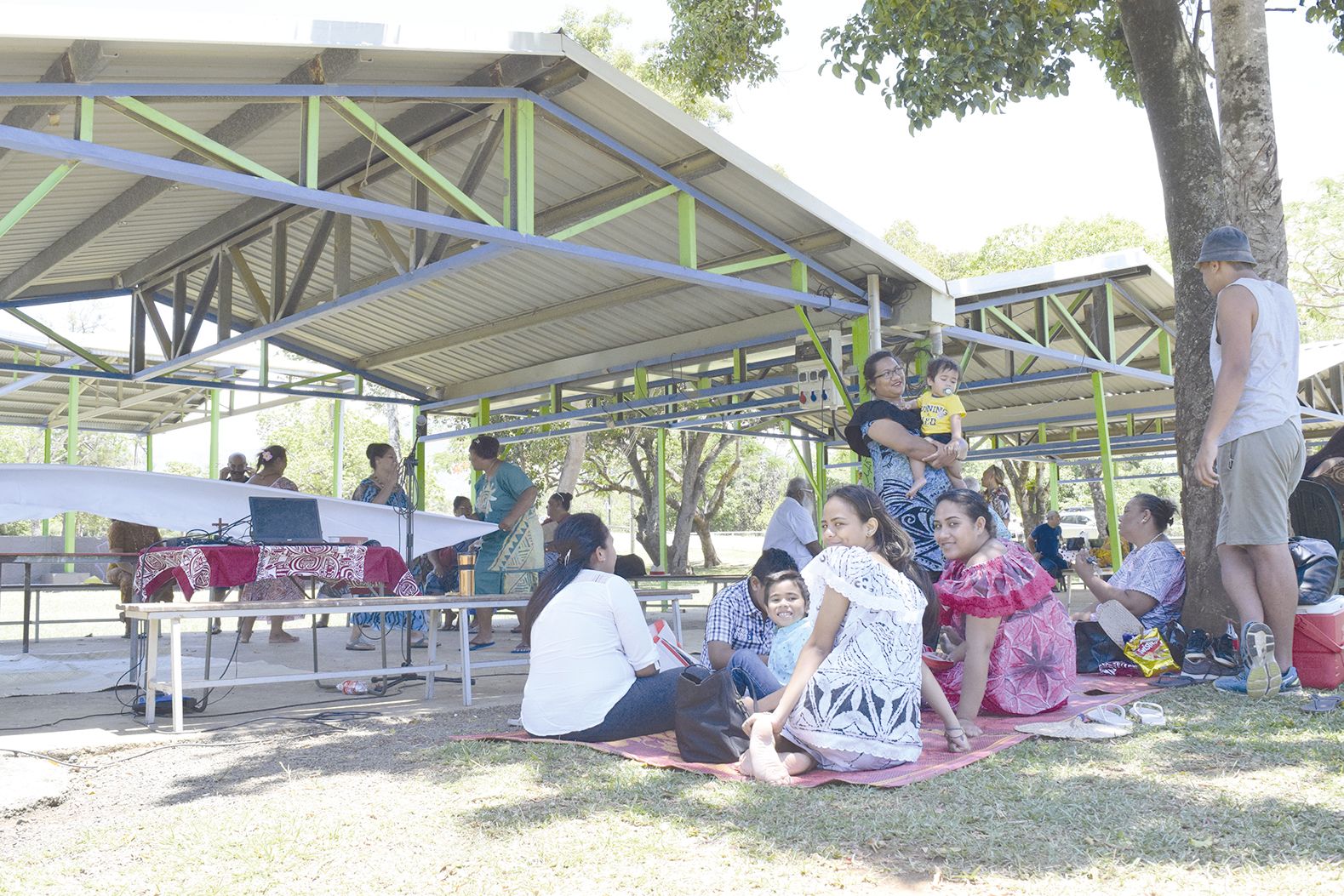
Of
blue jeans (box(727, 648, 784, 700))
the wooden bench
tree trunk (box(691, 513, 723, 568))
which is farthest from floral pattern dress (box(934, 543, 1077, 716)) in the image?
tree trunk (box(691, 513, 723, 568))

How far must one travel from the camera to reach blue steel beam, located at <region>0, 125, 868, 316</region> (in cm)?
450

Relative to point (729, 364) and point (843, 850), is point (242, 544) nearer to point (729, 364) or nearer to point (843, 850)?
point (843, 850)

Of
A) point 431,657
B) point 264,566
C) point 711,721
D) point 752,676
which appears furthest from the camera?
point 431,657

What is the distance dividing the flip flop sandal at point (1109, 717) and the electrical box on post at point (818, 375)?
5.05 meters

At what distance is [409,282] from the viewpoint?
271 inches

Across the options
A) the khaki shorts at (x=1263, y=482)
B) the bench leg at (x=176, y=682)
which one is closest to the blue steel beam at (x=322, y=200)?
the bench leg at (x=176, y=682)

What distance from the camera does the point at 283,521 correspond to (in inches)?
221

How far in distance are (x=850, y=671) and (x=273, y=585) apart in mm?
4361

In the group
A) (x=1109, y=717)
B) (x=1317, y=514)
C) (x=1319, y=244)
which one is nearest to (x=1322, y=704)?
(x=1109, y=717)

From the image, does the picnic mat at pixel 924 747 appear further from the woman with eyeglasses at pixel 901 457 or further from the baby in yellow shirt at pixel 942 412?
the baby in yellow shirt at pixel 942 412

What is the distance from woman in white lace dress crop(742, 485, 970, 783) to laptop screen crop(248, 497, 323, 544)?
296cm

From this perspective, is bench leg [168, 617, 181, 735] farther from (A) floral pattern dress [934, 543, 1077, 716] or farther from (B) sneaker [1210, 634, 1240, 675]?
(B) sneaker [1210, 634, 1240, 675]

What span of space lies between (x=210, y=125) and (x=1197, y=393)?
19.3 feet

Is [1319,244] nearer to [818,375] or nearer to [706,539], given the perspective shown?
[706,539]
